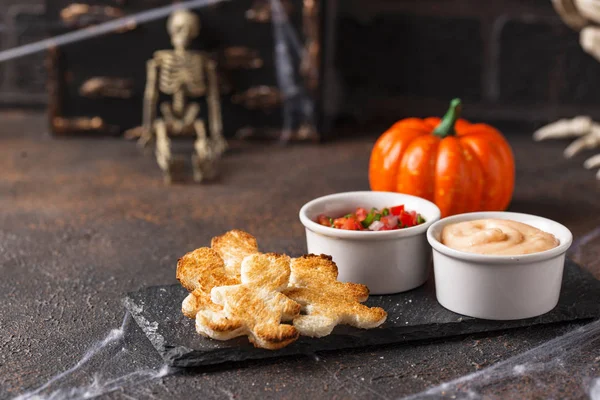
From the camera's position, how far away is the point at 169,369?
1103 millimetres

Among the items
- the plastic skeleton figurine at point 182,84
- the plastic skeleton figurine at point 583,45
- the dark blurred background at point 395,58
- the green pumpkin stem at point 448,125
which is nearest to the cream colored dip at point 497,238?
the green pumpkin stem at point 448,125

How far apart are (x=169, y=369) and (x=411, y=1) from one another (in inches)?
74.5

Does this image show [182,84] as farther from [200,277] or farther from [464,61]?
[200,277]

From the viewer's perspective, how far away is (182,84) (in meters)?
2.41

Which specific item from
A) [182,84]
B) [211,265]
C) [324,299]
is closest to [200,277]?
[211,265]

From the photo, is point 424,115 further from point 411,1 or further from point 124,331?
point 124,331

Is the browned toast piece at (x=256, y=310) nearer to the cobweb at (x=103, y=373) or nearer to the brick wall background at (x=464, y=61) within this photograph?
the cobweb at (x=103, y=373)

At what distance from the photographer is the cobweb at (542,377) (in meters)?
1.04

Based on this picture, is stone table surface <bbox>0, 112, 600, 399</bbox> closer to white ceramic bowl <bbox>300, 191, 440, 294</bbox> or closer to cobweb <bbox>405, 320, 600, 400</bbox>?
cobweb <bbox>405, 320, 600, 400</bbox>

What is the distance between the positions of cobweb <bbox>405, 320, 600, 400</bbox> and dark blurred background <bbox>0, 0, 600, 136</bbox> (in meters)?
1.49

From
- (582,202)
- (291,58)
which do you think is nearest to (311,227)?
(582,202)

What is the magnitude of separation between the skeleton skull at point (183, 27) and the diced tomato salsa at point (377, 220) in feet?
3.79

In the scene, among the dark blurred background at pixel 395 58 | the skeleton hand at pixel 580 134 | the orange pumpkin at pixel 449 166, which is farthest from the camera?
the dark blurred background at pixel 395 58

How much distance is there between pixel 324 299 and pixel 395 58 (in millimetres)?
1726
